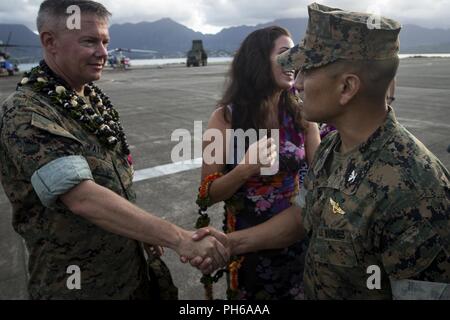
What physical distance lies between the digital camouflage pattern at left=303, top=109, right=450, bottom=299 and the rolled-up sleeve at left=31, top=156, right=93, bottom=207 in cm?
113

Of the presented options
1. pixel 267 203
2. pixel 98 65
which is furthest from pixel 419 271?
pixel 98 65

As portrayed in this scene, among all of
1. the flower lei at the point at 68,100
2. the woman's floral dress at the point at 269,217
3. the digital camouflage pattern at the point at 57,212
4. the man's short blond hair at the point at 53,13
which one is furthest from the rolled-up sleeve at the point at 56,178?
the woman's floral dress at the point at 269,217

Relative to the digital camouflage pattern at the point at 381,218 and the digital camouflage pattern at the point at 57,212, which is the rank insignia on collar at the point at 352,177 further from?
the digital camouflage pattern at the point at 57,212

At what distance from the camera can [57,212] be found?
175cm

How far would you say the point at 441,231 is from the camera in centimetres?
121

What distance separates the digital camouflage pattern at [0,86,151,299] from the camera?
1.56 meters

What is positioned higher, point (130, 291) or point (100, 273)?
point (100, 273)

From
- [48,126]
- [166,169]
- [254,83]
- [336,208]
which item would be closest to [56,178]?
[48,126]

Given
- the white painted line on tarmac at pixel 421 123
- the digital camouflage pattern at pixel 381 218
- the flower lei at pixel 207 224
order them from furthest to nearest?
the white painted line on tarmac at pixel 421 123 → the flower lei at pixel 207 224 → the digital camouflage pattern at pixel 381 218

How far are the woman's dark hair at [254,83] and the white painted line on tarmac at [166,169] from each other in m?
3.77

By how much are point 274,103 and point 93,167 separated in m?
1.25

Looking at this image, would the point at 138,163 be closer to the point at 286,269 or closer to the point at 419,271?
the point at 286,269

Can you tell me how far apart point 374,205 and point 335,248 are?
0.27m

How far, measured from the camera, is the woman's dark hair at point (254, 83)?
223 cm
